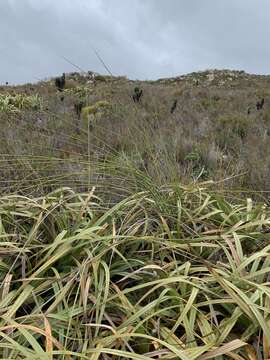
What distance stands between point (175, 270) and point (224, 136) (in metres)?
6.62

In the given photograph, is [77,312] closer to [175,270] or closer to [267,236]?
[175,270]

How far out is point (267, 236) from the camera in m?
2.64

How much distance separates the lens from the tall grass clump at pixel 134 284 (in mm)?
1778

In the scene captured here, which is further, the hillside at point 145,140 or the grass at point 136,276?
the hillside at point 145,140

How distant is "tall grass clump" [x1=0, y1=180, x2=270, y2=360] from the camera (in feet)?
5.83

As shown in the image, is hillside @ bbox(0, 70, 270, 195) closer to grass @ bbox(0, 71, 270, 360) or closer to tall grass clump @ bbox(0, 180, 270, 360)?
grass @ bbox(0, 71, 270, 360)

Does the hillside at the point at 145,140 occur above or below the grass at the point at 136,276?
above

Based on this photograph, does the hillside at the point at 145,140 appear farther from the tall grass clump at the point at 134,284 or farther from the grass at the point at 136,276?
the tall grass clump at the point at 134,284

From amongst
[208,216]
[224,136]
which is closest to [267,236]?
[208,216]

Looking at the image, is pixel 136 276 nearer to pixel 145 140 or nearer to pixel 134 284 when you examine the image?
pixel 134 284

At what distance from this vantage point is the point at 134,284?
229 cm

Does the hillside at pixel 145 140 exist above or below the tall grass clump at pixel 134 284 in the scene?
above

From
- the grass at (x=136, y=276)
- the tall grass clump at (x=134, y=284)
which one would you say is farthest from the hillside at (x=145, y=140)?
the tall grass clump at (x=134, y=284)

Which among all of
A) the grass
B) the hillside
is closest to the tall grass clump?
the grass
